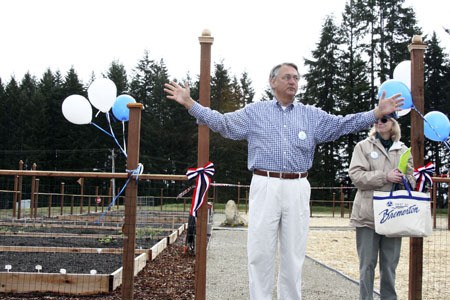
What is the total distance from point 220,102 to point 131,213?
33.5 m

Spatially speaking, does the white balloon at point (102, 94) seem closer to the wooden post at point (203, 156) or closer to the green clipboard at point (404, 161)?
the wooden post at point (203, 156)

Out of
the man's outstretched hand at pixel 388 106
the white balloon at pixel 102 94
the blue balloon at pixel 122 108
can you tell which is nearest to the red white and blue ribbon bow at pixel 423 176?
the man's outstretched hand at pixel 388 106

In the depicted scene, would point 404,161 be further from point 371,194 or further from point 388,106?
point 388,106

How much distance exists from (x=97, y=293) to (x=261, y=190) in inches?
99.4

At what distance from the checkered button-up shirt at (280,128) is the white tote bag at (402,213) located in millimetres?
600

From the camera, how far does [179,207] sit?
18.7 metres

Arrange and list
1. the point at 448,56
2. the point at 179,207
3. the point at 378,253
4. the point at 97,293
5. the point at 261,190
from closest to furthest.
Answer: the point at 261,190 < the point at 378,253 < the point at 97,293 < the point at 179,207 < the point at 448,56

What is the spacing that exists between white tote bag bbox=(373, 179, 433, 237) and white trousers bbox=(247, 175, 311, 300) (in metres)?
0.66

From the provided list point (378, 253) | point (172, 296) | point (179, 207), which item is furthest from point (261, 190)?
point (179, 207)

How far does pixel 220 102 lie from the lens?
37469mm

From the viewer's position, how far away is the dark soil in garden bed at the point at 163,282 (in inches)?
187

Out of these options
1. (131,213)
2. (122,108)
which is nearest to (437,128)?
(131,213)

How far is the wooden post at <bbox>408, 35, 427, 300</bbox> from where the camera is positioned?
4.13 meters

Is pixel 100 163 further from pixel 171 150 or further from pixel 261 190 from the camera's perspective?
pixel 261 190
